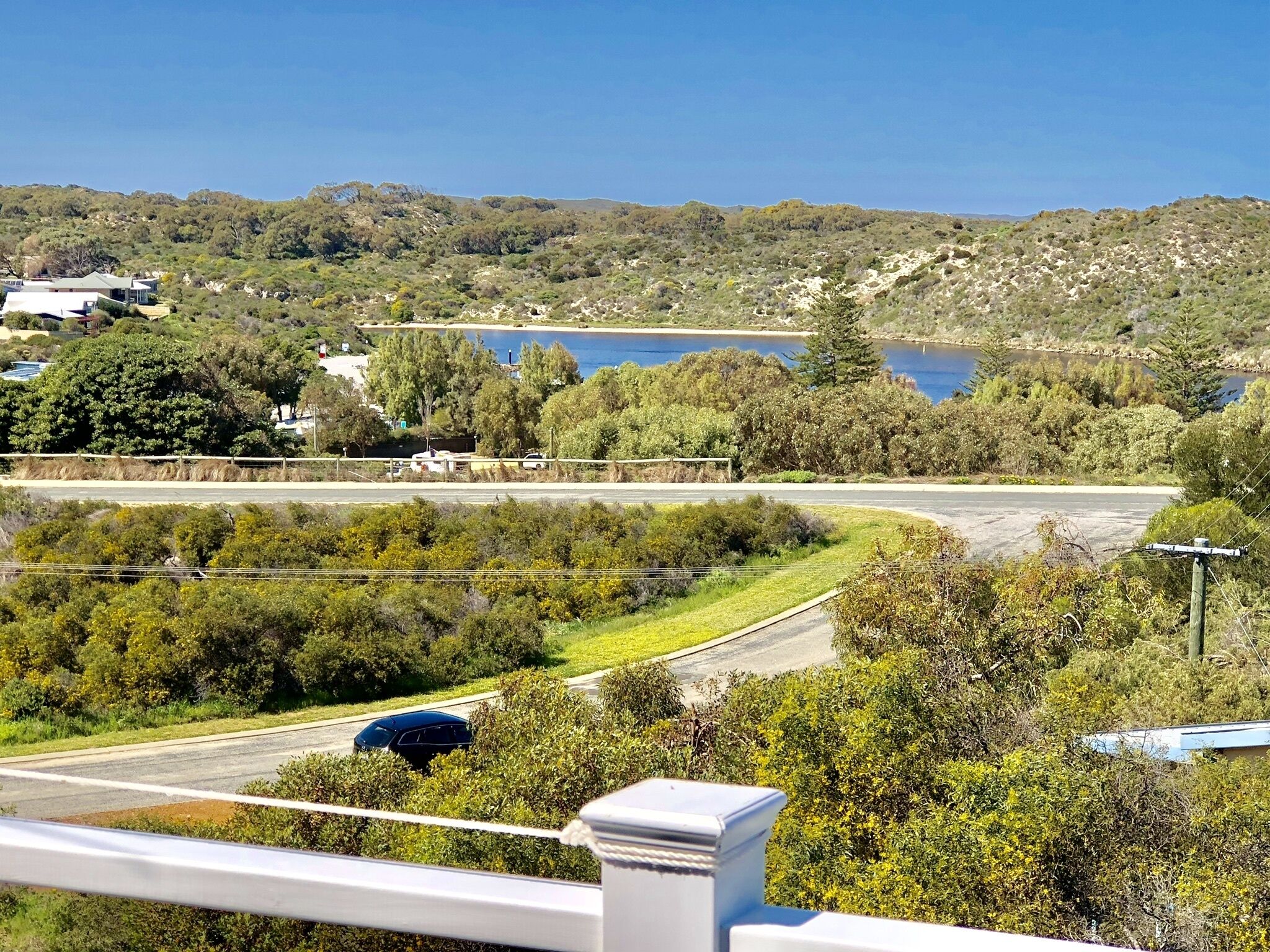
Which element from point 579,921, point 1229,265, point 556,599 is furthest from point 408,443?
point 1229,265

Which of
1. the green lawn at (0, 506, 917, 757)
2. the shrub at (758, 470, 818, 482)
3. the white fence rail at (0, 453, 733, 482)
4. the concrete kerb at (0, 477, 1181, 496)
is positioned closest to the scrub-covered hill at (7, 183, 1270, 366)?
the white fence rail at (0, 453, 733, 482)

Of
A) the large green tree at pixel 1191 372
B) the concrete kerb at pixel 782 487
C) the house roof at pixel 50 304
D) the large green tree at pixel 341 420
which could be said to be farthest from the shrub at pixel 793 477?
the house roof at pixel 50 304

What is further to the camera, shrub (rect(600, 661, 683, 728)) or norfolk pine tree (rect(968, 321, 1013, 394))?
norfolk pine tree (rect(968, 321, 1013, 394))

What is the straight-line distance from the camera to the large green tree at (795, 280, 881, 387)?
43281 mm

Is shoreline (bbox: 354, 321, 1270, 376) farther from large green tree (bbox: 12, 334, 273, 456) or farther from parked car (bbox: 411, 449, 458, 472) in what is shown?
parked car (bbox: 411, 449, 458, 472)

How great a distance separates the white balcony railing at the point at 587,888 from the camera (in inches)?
47.3

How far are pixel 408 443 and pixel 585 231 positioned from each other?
12280 cm

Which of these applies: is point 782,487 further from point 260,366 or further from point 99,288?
point 99,288

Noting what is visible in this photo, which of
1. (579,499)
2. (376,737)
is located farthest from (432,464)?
(376,737)

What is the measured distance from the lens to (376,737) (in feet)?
37.4

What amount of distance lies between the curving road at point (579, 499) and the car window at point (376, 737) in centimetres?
113

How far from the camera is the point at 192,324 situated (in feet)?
225

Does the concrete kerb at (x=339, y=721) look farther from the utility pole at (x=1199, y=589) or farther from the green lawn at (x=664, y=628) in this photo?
the utility pole at (x=1199, y=589)

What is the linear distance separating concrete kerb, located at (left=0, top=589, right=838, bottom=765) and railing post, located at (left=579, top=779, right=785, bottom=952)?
434 inches
